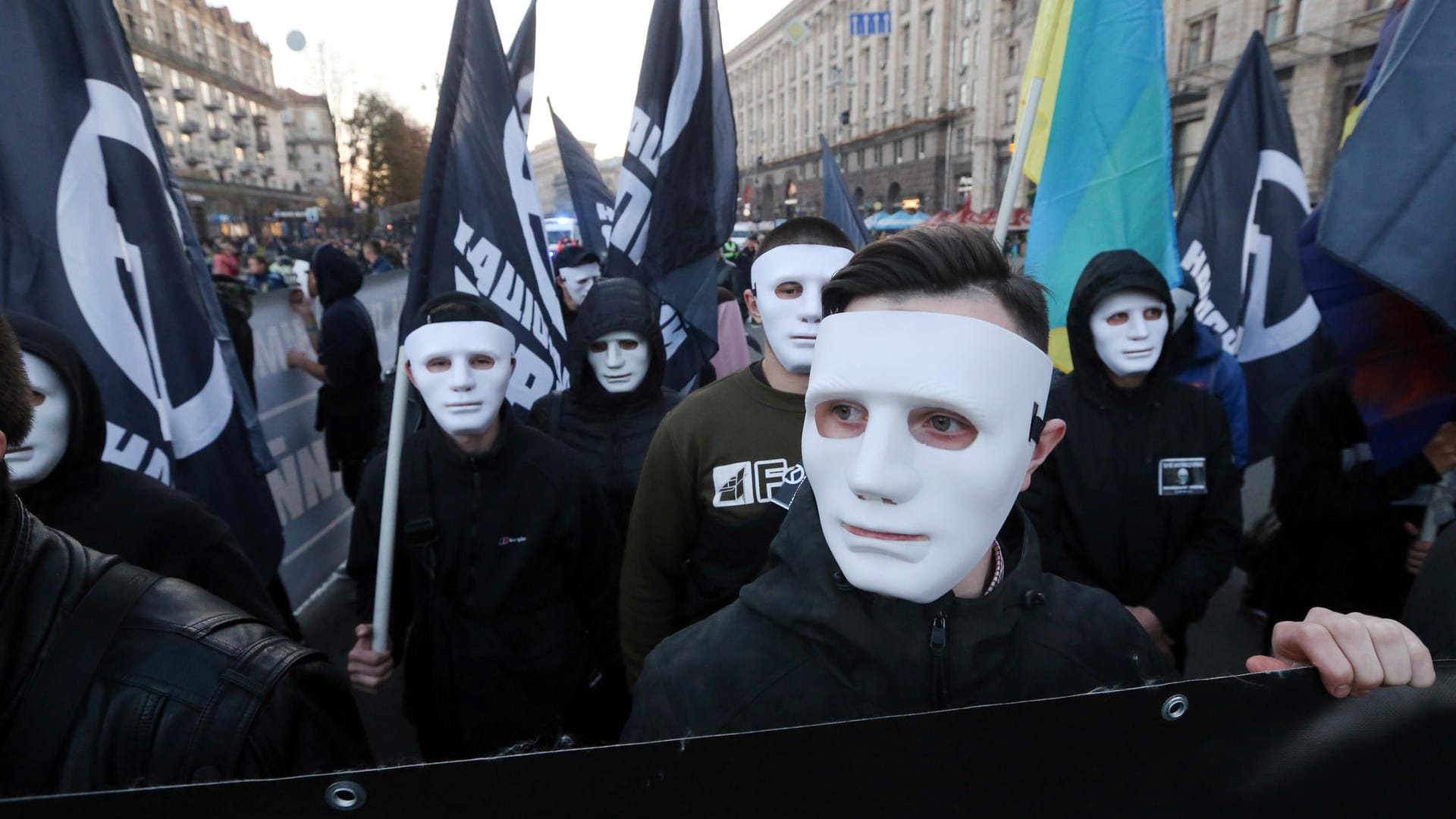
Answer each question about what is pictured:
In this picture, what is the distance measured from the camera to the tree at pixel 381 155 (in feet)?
136

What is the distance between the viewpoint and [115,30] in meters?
2.66

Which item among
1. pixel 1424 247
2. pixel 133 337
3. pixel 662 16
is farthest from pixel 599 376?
pixel 1424 247

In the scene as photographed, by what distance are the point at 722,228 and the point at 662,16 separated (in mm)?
1101

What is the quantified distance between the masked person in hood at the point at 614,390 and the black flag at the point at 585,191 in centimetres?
336

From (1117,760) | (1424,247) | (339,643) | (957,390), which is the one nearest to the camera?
(1117,760)

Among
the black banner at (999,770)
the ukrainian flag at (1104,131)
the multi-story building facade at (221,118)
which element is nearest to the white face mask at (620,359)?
the ukrainian flag at (1104,131)

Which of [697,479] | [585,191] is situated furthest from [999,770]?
[585,191]

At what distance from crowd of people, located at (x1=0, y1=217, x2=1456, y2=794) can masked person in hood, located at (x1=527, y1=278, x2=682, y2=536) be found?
0.01m

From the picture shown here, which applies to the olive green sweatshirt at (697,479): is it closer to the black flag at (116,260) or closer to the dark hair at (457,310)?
the dark hair at (457,310)

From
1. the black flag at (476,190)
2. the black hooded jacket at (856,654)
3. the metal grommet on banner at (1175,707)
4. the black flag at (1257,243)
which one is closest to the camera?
the metal grommet on banner at (1175,707)

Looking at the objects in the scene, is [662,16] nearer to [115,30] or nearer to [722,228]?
[722,228]

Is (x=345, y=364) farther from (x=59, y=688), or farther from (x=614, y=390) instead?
(x=59, y=688)

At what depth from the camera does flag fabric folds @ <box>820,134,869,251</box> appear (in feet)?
16.9

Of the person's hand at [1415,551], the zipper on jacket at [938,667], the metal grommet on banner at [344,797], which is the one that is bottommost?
the person's hand at [1415,551]
